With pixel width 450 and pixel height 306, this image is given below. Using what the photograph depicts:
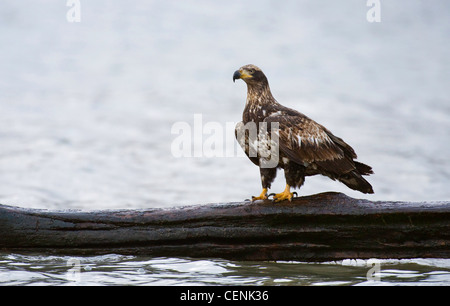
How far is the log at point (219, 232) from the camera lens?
6.48m

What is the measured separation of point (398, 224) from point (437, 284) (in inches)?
22.8

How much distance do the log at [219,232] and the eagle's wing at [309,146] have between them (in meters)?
0.63

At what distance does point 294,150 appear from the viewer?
281 inches

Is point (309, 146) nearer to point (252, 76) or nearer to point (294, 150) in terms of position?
point (294, 150)

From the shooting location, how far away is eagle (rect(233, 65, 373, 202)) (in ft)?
23.5

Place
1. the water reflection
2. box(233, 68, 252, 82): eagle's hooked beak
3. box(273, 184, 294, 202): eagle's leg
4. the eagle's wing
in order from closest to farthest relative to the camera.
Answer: the water reflection → box(273, 184, 294, 202): eagle's leg → the eagle's wing → box(233, 68, 252, 82): eagle's hooked beak

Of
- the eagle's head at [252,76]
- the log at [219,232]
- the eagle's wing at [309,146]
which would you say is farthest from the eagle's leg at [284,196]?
the eagle's head at [252,76]

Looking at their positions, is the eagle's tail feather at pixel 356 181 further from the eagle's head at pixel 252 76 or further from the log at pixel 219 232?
the eagle's head at pixel 252 76

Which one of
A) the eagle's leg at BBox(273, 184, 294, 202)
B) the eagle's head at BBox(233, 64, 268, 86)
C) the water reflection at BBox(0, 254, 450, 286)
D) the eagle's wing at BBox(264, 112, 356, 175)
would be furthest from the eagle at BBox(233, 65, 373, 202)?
the water reflection at BBox(0, 254, 450, 286)

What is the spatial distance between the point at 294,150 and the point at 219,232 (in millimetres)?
1150

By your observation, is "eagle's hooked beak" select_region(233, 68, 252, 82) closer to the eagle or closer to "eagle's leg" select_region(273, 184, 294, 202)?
the eagle
